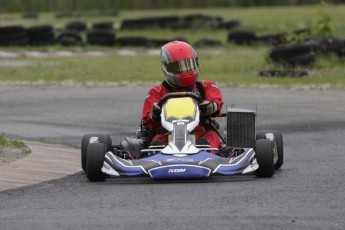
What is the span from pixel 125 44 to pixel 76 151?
64.3 feet

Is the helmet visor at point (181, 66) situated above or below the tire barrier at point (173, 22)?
above

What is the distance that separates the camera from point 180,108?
9.21m

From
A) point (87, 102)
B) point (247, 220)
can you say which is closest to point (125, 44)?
point (87, 102)

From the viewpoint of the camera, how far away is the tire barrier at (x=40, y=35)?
29719mm

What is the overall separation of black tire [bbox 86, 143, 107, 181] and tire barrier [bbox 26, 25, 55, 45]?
2112 cm

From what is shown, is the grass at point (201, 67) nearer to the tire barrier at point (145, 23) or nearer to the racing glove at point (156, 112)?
the tire barrier at point (145, 23)

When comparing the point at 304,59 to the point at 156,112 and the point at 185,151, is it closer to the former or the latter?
the point at 156,112

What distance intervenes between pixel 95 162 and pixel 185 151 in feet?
2.26

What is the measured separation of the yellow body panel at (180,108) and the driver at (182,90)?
18 centimetres

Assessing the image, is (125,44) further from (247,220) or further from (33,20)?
(247,220)

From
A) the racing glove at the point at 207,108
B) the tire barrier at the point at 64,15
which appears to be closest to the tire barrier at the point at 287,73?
the racing glove at the point at 207,108

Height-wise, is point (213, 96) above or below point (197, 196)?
above

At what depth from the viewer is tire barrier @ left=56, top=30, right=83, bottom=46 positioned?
30.0 meters

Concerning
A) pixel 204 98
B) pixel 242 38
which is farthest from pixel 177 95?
pixel 242 38
